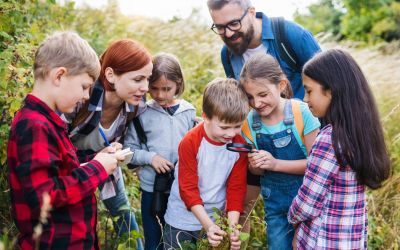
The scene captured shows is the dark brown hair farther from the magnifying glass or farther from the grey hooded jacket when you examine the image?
the grey hooded jacket

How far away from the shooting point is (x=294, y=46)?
3490 mm

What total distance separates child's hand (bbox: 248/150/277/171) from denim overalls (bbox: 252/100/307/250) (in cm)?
12

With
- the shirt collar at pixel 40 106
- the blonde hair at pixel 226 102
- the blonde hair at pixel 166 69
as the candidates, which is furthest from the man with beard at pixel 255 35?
the shirt collar at pixel 40 106

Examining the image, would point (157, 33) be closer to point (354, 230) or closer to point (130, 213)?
point (130, 213)

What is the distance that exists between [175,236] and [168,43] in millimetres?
4826

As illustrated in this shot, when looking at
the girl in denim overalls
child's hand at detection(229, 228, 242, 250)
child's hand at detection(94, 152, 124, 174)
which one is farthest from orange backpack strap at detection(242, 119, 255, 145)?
child's hand at detection(94, 152, 124, 174)

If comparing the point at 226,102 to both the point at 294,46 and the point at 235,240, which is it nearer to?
the point at 235,240

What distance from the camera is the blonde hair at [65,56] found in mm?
2312

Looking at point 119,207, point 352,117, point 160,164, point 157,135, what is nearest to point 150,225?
point 119,207

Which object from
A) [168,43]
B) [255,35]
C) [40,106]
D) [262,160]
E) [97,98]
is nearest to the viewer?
[40,106]

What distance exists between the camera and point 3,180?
3701mm

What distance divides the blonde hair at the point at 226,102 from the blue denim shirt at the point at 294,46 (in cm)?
71

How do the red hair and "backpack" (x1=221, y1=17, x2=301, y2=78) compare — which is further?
"backpack" (x1=221, y1=17, x2=301, y2=78)

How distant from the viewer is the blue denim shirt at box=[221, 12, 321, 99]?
347 cm
